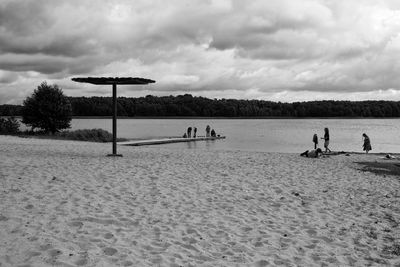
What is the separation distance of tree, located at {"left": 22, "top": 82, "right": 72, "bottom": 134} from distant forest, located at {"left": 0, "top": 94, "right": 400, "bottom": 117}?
388 ft

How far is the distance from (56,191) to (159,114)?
160m

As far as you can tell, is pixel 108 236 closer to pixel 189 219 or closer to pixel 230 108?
pixel 189 219

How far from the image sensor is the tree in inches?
1472

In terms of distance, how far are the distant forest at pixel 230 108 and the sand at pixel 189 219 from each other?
14777 cm

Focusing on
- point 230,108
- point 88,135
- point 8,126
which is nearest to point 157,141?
point 88,135

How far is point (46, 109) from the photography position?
3725 cm

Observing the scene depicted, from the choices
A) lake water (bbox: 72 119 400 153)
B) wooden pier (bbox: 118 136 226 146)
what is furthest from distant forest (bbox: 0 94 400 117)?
wooden pier (bbox: 118 136 226 146)

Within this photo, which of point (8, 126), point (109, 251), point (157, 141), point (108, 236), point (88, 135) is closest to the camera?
point (109, 251)

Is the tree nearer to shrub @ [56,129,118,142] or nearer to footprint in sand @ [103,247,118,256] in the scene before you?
shrub @ [56,129,118,142]

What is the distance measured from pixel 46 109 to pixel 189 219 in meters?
32.9

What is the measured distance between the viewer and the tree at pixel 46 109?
37394mm

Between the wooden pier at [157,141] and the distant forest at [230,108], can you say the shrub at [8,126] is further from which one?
the distant forest at [230,108]

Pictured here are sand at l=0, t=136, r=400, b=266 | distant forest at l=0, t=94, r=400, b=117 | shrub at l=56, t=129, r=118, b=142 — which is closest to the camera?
sand at l=0, t=136, r=400, b=266

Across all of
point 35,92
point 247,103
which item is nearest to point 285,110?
point 247,103
